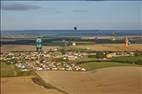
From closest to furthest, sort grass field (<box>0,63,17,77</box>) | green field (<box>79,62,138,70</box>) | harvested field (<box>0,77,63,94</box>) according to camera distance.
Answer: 1. harvested field (<box>0,77,63,94</box>)
2. grass field (<box>0,63,17,77</box>)
3. green field (<box>79,62,138,70</box>)

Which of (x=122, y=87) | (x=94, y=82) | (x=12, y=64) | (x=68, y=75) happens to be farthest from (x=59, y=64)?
(x=122, y=87)

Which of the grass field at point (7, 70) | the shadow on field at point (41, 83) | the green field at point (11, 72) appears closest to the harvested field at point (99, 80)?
the shadow on field at point (41, 83)

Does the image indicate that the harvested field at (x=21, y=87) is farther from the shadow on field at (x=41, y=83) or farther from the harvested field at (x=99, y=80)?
the harvested field at (x=99, y=80)

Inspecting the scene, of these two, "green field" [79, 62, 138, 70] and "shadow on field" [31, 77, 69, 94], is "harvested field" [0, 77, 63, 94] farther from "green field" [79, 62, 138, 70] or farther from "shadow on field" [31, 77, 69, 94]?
"green field" [79, 62, 138, 70]

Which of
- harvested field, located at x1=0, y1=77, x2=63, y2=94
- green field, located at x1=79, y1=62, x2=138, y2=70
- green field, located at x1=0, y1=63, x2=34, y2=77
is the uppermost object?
green field, located at x1=79, y1=62, x2=138, y2=70

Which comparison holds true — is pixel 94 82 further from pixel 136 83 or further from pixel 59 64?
pixel 59 64

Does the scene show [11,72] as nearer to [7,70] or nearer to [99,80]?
[7,70]

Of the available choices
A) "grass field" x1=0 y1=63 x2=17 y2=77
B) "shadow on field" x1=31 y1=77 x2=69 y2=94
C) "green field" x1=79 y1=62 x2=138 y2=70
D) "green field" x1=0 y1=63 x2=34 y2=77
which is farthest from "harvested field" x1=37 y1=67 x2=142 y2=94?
"grass field" x1=0 y1=63 x2=17 y2=77

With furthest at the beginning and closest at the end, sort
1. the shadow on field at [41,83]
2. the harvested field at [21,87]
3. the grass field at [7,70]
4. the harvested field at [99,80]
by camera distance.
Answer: the grass field at [7,70] < the shadow on field at [41,83] < the harvested field at [99,80] < the harvested field at [21,87]
